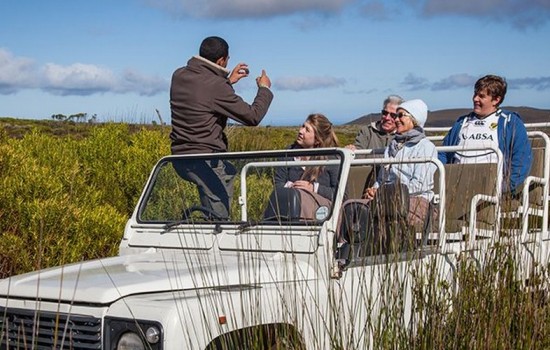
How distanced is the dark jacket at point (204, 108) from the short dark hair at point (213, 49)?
10 centimetres

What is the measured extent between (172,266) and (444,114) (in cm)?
434

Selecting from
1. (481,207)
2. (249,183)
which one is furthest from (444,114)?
(249,183)

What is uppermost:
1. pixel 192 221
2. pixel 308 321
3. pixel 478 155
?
pixel 478 155

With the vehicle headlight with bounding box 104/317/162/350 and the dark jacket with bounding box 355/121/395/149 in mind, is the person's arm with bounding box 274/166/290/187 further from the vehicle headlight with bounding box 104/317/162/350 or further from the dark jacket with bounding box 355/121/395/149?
the dark jacket with bounding box 355/121/395/149

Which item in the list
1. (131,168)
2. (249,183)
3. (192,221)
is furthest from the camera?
(131,168)

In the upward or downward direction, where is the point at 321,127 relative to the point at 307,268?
upward

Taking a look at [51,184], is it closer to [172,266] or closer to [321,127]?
[321,127]

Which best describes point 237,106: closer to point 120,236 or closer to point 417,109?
point 417,109

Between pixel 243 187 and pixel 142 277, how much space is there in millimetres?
1423

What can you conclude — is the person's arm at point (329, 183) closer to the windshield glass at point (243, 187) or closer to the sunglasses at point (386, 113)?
the windshield glass at point (243, 187)

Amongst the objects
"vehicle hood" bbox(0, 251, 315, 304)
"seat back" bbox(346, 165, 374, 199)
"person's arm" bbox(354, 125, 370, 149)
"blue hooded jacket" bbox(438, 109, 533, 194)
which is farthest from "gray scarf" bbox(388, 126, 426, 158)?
"person's arm" bbox(354, 125, 370, 149)

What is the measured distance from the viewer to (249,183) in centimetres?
627

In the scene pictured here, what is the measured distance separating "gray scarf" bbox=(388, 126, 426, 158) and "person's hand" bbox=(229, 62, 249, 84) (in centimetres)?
198

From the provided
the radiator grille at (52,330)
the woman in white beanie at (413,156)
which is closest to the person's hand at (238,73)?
the woman in white beanie at (413,156)
